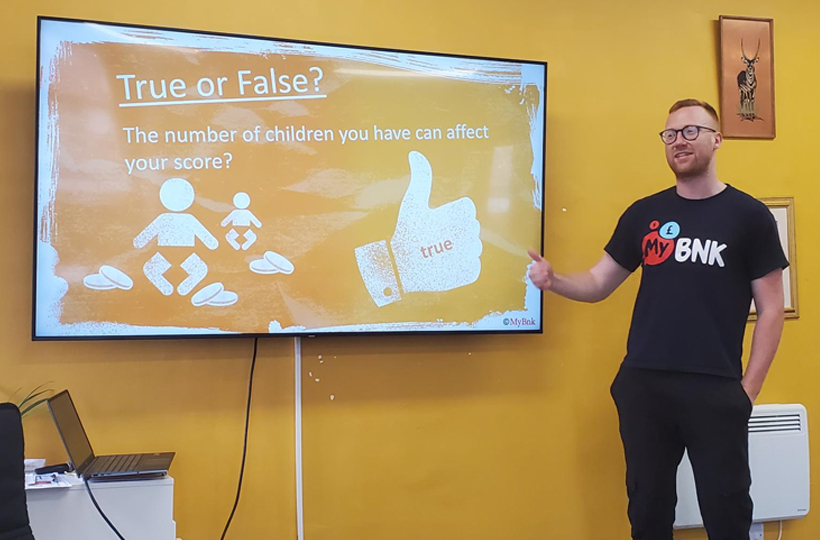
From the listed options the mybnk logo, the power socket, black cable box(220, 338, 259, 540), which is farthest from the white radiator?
black cable box(220, 338, 259, 540)

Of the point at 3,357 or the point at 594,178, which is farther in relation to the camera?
the point at 594,178

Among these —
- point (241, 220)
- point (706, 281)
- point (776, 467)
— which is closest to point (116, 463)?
point (241, 220)

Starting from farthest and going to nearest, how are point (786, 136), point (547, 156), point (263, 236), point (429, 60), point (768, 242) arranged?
point (786, 136)
point (547, 156)
point (429, 60)
point (263, 236)
point (768, 242)

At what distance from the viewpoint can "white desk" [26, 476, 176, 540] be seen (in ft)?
6.15

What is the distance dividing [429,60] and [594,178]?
0.80 meters

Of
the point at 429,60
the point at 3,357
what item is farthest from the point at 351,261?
the point at 3,357

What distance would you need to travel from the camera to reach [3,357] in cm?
212

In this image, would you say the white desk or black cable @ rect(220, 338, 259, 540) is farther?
black cable @ rect(220, 338, 259, 540)

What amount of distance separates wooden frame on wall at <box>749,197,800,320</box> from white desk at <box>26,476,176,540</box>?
2.38m

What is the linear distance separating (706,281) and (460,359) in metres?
0.88

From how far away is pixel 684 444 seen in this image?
207 cm

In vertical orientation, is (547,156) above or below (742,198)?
above

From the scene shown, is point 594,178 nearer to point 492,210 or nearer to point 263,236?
point 492,210

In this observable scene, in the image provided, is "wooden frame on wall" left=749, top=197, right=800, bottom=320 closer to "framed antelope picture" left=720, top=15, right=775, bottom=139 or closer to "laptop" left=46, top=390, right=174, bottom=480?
"framed antelope picture" left=720, top=15, right=775, bottom=139
